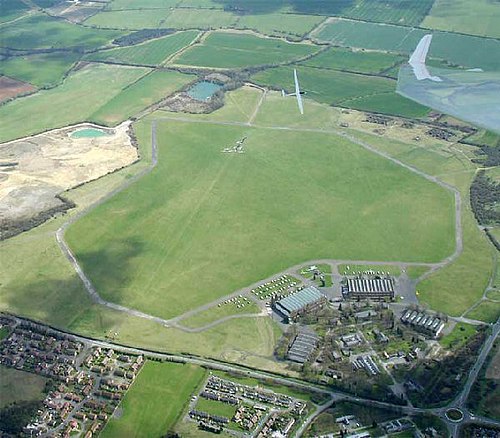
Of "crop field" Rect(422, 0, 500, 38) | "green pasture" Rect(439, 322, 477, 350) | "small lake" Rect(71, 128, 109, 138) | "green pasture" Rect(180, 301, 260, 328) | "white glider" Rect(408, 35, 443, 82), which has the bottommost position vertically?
"green pasture" Rect(180, 301, 260, 328)

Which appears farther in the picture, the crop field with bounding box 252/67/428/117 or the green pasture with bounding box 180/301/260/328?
the crop field with bounding box 252/67/428/117

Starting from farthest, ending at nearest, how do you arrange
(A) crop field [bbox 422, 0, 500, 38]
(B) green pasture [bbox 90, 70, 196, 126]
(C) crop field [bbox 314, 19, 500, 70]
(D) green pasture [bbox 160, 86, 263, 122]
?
1. (A) crop field [bbox 422, 0, 500, 38]
2. (C) crop field [bbox 314, 19, 500, 70]
3. (B) green pasture [bbox 90, 70, 196, 126]
4. (D) green pasture [bbox 160, 86, 263, 122]

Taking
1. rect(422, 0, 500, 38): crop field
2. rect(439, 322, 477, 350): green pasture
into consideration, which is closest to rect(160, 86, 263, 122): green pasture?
rect(422, 0, 500, 38): crop field

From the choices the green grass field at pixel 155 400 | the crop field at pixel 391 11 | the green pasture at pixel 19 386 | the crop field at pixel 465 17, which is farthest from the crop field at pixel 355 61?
the green pasture at pixel 19 386

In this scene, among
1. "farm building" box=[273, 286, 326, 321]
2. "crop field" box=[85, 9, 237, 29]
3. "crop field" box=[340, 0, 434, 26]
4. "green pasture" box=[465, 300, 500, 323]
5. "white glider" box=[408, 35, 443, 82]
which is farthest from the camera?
"crop field" box=[85, 9, 237, 29]

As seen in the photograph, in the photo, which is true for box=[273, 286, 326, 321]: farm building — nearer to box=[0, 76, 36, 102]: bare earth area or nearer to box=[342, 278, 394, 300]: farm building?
box=[342, 278, 394, 300]: farm building

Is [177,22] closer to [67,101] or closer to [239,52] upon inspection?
[239,52]

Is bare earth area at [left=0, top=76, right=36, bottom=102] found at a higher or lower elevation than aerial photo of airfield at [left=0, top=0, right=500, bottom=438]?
higher

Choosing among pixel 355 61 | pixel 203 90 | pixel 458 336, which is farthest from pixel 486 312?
pixel 355 61
